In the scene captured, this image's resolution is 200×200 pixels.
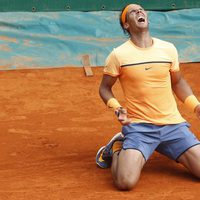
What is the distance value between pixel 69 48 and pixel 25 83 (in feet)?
3.86

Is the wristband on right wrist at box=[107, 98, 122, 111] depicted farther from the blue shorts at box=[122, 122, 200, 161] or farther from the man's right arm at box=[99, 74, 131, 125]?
the blue shorts at box=[122, 122, 200, 161]

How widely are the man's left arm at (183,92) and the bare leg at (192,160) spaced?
1.20 feet

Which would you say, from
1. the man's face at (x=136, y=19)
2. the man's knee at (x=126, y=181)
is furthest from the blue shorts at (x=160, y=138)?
the man's face at (x=136, y=19)

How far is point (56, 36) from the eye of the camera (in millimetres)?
9930

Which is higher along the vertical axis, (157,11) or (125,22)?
(125,22)

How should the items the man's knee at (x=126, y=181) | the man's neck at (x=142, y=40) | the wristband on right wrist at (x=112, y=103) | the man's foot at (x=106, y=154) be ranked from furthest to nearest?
the man's foot at (x=106, y=154) < the man's neck at (x=142, y=40) < the wristband on right wrist at (x=112, y=103) < the man's knee at (x=126, y=181)

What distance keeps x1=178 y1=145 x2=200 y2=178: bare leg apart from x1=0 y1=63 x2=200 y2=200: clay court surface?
0.10 metres

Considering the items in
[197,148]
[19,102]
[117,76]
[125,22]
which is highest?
[125,22]

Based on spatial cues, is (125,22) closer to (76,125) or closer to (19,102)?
(76,125)

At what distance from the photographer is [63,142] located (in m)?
7.03

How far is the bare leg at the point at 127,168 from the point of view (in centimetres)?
577

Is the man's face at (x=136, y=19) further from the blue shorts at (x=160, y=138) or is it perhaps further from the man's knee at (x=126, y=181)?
the man's knee at (x=126, y=181)


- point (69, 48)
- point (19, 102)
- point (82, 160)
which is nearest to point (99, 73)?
point (69, 48)

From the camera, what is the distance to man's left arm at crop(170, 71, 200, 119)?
20.4 ft
